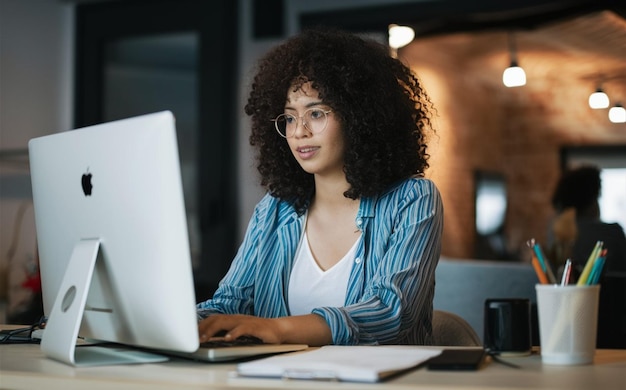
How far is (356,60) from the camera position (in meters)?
2.07

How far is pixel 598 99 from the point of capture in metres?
8.30

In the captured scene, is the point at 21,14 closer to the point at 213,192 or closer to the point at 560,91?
the point at 213,192

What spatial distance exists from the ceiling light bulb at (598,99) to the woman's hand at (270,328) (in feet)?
22.0

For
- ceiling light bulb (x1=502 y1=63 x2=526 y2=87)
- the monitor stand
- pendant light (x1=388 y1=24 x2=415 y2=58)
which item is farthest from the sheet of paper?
ceiling light bulb (x1=502 y1=63 x2=526 y2=87)

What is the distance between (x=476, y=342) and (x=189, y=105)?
11.2 feet

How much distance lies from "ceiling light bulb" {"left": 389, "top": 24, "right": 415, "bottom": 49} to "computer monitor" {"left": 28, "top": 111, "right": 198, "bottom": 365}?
3.48m

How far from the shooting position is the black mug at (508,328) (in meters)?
1.34

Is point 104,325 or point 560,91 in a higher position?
point 560,91

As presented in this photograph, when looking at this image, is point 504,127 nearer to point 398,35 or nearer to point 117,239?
point 398,35

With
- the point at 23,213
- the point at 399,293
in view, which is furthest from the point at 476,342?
the point at 23,213

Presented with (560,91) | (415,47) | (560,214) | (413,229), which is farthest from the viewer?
(560,91)

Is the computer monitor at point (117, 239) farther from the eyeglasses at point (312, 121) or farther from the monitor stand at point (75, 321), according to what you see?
the eyeglasses at point (312, 121)

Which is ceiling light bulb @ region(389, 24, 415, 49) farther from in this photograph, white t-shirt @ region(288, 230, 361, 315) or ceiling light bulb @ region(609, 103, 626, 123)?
white t-shirt @ region(288, 230, 361, 315)

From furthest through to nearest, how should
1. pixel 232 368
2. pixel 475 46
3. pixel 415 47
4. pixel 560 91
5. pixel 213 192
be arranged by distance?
pixel 560 91 → pixel 475 46 → pixel 415 47 → pixel 213 192 → pixel 232 368
